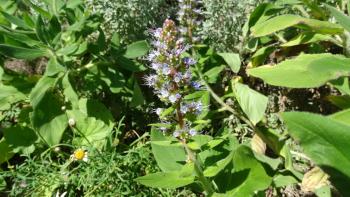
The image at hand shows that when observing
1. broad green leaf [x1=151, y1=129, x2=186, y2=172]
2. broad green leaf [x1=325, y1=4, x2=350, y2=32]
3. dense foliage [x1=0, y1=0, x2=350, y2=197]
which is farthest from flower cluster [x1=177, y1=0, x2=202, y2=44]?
broad green leaf [x1=325, y1=4, x2=350, y2=32]

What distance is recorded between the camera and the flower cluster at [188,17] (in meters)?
2.43

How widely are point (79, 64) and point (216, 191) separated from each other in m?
1.21

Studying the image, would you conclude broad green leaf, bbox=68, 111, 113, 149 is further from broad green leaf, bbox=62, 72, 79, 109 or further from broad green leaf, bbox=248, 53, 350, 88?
broad green leaf, bbox=248, 53, 350, 88

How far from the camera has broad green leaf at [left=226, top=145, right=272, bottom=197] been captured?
73.2 inches

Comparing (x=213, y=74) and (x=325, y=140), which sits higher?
(x=325, y=140)

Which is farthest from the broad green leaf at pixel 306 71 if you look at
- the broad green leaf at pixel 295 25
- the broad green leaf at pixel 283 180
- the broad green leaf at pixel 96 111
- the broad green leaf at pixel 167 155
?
the broad green leaf at pixel 96 111

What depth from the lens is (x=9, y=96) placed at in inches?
103

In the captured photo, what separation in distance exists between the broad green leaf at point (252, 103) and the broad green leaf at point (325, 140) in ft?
2.08

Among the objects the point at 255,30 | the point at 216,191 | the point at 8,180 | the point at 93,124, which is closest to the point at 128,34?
the point at 93,124

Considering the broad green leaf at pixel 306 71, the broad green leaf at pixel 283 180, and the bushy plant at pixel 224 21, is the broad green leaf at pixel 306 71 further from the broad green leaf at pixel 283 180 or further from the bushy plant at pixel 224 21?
the bushy plant at pixel 224 21

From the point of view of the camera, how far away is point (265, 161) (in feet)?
6.17

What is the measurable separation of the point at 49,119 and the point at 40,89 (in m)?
0.17

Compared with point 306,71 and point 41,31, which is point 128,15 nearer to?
point 41,31

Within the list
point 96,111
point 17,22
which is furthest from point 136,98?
point 17,22
